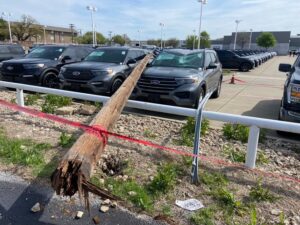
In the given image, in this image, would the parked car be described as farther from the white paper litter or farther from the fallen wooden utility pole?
the white paper litter

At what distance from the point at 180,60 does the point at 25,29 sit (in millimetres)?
84776

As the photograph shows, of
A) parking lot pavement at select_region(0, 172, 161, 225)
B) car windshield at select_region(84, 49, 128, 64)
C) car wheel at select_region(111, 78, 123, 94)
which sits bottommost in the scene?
parking lot pavement at select_region(0, 172, 161, 225)

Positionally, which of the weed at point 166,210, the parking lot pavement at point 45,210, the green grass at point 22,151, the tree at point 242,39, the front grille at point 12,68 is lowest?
the parking lot pavement at point 45,210

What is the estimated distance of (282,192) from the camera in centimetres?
348

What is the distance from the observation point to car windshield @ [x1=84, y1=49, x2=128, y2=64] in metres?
9.47

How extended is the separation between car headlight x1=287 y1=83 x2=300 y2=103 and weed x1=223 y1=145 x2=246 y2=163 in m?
1.56

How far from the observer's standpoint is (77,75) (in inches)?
337

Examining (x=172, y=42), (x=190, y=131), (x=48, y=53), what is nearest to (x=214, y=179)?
(x=190, y=131)

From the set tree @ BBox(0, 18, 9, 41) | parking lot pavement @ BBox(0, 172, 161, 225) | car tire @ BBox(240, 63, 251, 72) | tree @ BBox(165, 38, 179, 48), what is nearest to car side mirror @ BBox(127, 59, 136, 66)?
parking lot pavement @ BBox(0, 172, 161, 225)

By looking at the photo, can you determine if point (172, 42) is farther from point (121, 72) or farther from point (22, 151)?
point (22, 151)

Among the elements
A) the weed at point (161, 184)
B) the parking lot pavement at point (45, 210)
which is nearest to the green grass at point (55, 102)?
the parking lot pavement at point (45, 210)

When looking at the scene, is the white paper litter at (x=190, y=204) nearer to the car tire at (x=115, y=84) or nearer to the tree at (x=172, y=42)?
the car tire at (x=115, y=84)

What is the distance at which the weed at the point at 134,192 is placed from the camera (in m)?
3.22

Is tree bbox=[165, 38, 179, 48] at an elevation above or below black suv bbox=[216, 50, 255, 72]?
above
